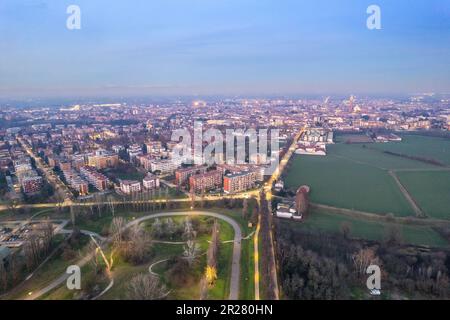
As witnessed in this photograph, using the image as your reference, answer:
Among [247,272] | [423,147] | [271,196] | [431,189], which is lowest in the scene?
[247,272]

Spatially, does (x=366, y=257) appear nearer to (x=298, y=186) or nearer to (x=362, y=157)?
(x=298, y=186)

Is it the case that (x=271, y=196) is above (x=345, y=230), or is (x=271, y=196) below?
above

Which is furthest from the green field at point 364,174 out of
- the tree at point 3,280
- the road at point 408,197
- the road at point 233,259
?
the tree at point 3,280

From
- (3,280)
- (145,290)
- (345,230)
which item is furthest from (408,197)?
(3,280)

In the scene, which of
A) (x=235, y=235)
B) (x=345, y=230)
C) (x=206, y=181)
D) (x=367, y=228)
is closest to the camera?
(x=345, y=230)

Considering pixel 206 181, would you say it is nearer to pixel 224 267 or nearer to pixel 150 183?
pixel 150 183

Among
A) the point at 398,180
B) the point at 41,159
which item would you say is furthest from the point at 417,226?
the point at 41,159

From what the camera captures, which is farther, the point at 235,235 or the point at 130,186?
the point at 130,186

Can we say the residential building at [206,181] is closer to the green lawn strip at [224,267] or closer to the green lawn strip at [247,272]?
the green lawn strip at [224,267]
